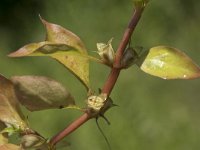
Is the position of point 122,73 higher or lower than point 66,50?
lower

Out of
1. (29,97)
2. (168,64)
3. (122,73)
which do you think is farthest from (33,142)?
(122,73)

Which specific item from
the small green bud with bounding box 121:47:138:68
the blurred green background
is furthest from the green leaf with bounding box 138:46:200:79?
the blurred green background

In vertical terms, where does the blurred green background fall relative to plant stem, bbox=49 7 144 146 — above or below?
below

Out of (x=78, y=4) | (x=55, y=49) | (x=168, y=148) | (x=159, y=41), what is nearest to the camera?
(x=55, y=49)

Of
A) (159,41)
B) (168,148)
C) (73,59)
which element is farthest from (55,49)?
(159,41)

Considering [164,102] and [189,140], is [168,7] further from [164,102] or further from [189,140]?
[189,140]

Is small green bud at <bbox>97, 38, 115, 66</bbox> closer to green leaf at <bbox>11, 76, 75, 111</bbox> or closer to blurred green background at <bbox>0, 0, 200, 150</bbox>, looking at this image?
green leaf at <bbox>11, 76, 75, 111</bbox>

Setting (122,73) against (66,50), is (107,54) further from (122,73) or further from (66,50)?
(122,73)
